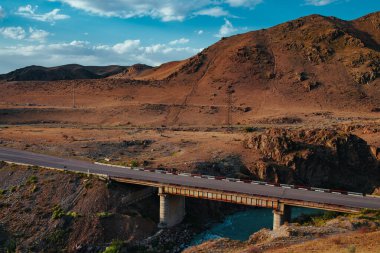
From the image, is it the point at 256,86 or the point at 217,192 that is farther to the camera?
the point at 256,86

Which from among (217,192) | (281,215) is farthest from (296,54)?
(281,215)

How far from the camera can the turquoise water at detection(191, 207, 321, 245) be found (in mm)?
44000

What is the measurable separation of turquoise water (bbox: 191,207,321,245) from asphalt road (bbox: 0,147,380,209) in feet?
18.1

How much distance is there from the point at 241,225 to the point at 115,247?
1638 centimetres

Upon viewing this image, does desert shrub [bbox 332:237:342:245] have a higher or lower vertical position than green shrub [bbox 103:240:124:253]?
higher

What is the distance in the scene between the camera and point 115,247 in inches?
1501

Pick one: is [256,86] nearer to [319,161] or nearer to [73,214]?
[319,161]

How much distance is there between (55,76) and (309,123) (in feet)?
462

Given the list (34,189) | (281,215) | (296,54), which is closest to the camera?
(281,215)

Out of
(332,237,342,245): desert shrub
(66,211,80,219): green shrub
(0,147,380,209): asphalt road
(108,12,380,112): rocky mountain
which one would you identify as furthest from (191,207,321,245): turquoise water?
(108,12,380,112): rocky mountain

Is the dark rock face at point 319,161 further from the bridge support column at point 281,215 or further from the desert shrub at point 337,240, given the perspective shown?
the desert shrub at point 337,240

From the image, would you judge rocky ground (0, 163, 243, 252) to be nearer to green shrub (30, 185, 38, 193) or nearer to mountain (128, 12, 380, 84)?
green shrub (30, 185, 38, 193)

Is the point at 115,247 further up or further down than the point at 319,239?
further down

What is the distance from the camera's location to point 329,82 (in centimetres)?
12588
